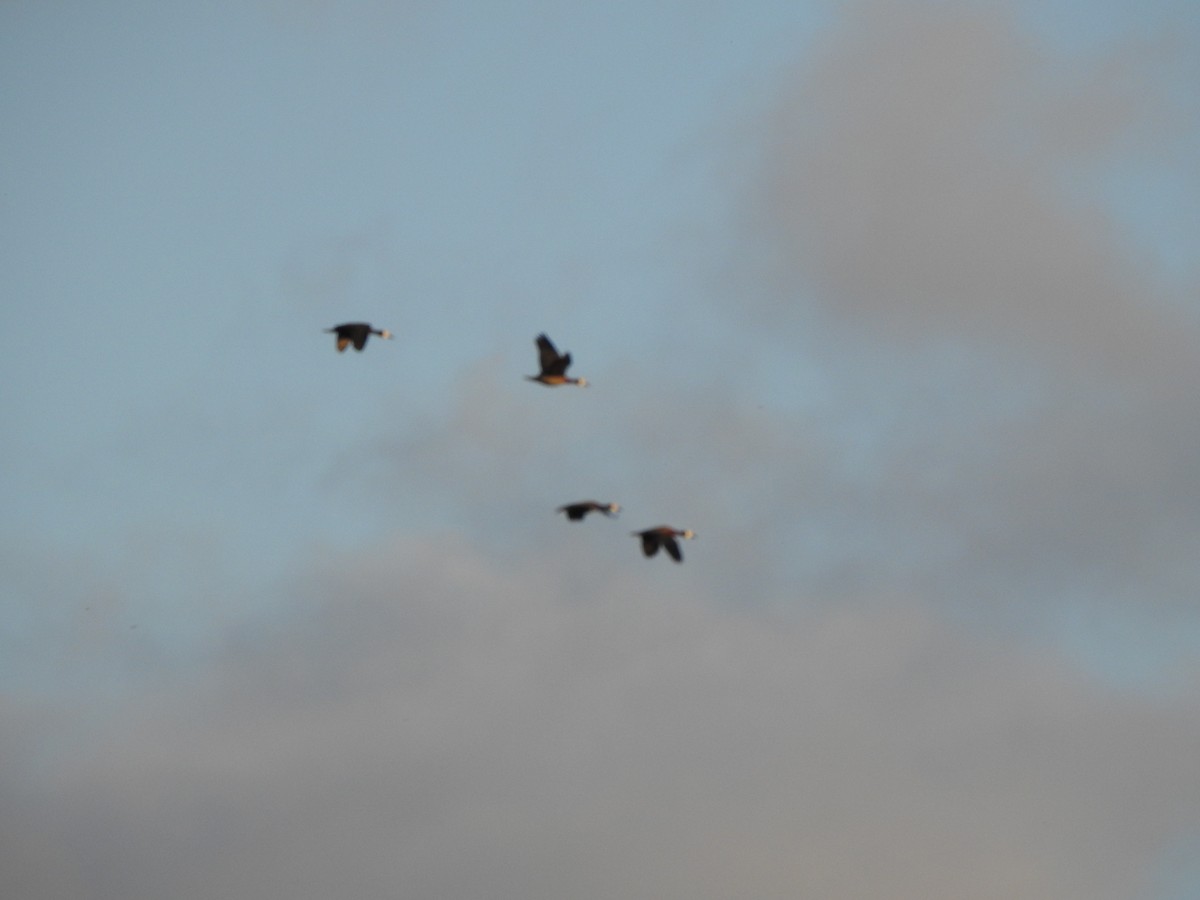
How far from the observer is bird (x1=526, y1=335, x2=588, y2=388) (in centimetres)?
7975

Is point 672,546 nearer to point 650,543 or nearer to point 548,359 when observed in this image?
point 650,543

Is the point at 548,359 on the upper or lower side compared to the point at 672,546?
upper

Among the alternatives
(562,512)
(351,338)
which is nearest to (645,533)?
(562,512)

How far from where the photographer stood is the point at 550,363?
80062 millimetres

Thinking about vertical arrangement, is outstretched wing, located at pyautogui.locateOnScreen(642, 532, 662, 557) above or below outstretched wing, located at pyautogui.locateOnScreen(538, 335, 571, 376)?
below

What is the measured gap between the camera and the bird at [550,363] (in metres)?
79.8

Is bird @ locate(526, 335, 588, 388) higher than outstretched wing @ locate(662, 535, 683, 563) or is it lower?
higher

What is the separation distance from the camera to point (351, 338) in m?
85.1

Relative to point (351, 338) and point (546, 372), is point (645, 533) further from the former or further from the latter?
point (351, 338)

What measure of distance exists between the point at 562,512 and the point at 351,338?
40.7ft

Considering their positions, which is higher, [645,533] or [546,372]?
[546,372]

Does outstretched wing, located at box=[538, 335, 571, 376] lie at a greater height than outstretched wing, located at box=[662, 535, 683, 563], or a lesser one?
greater

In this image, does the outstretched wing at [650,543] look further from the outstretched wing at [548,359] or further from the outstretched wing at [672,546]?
the outstretched wing at [548,359]

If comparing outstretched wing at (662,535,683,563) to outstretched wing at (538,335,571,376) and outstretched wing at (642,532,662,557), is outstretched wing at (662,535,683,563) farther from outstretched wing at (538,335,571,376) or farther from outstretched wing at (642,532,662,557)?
outstretched wing at (538,335,571,376)
